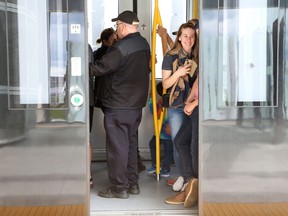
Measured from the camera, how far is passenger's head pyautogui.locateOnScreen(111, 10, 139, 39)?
12.6 feet

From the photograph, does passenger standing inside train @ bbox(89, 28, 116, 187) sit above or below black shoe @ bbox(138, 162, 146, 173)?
above

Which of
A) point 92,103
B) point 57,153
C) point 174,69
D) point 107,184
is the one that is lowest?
point 107,184

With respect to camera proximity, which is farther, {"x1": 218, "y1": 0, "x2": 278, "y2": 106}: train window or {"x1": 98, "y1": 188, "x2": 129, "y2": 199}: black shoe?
{"x1": 98, "y1": 188, "x2": 129, "y2": 199}: black shoe

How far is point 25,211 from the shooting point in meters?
3.35

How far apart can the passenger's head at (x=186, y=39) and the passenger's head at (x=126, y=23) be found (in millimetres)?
382

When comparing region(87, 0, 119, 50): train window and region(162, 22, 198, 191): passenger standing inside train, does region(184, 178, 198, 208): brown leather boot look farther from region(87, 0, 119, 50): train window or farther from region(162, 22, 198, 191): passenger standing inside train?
region(87, 0, 119, 50): train window

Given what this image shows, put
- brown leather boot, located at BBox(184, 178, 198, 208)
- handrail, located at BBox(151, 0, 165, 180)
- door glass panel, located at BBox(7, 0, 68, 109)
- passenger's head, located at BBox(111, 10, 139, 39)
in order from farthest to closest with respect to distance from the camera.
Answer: handrail, located at BBox(151, 0, 165, 180), passenger's head, located at BBox(111, 10, 139, 39), brown leather boot, located at BBox(184, 178, 198, 208), door glass panel, located at BBox(7, 0, 68, 109)

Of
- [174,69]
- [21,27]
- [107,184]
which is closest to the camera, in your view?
[21,27]

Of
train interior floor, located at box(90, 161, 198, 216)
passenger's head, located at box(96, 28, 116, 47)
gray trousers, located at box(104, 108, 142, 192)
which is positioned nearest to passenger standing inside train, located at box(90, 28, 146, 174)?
passenger's head, located at box(96, 28, 116, 47)

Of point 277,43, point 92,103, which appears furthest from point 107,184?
point 277,43

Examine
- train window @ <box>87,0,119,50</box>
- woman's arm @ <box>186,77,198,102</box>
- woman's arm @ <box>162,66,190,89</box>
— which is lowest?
woman's arm @ <box>186,77,198,102</box>

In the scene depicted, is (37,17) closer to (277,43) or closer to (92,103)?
(92,103)

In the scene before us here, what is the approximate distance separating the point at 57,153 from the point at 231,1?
1.68 meters

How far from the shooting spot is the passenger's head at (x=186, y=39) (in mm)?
3791
